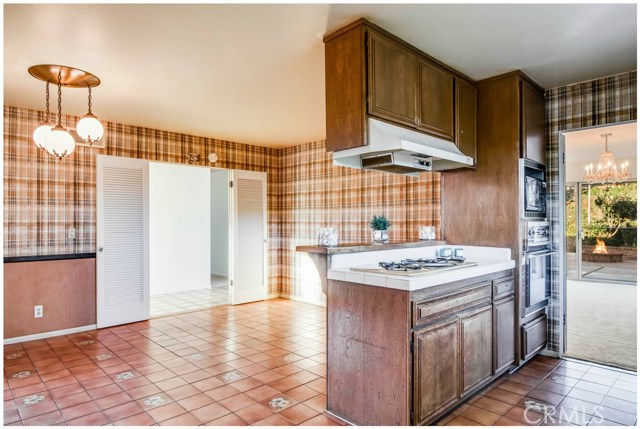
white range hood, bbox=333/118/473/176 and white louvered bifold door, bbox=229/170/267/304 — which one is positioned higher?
white range hood, bbox=333/118/473/176

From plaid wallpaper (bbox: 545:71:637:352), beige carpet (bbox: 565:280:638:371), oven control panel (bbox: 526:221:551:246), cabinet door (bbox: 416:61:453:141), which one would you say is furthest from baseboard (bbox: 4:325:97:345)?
beige carpet (bbox: 565:280:638:371)

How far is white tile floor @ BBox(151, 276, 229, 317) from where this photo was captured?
18.4 ft

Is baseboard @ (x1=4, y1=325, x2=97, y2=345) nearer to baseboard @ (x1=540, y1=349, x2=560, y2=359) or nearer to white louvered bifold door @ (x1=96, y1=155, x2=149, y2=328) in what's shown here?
white louvered bifold door @ (x1=96, y1=155, x2=149, y2=328)

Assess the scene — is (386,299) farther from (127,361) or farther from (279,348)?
(127,361)

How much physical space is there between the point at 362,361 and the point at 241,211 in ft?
13.3

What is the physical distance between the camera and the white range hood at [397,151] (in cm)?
245

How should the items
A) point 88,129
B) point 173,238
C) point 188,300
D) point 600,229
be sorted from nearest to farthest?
point 88,129, point 188,300, point 173,238, point 600,229

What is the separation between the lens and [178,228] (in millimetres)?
7082

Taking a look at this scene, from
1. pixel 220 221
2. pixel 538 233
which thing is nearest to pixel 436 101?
pixel 538 233

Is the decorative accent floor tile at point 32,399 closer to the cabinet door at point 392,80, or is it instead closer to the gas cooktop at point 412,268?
the gas cooktop at point 412,268

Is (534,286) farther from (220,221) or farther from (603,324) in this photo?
(220,221)

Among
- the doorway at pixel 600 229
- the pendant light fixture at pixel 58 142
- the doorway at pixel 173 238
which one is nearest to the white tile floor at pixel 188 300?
the doorway at pixel 173 238

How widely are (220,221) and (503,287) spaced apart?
6.56 meters
